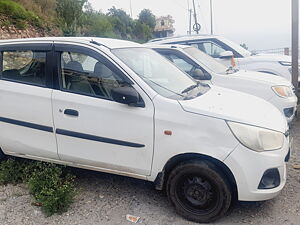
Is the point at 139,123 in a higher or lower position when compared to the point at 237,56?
lower

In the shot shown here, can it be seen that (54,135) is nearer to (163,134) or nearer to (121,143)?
(121,143)

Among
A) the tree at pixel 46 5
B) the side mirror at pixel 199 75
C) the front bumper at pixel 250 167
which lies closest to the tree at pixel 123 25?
the tree at pixel 46 5

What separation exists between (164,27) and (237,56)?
4409 centimetres

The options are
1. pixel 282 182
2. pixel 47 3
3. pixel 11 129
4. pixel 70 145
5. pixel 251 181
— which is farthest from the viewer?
pixel 47 3

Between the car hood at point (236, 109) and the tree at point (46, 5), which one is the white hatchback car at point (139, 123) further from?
the tree at point (46, 5)

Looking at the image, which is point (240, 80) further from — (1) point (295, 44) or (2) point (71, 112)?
(2) point (71, 112)

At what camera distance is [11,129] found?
136 inches

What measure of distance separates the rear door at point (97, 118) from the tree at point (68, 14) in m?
18.8

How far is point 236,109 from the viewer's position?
2938 mm

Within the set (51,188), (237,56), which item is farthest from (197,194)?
(237,56)

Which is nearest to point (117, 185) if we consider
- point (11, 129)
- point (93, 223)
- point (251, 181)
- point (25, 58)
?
point (93, 223)

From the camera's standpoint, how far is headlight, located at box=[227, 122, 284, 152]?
264cm

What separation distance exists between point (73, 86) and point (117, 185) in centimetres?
127

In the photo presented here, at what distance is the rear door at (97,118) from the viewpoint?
2914 mm
